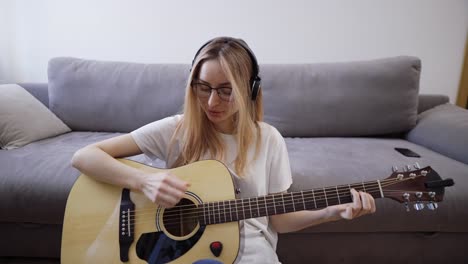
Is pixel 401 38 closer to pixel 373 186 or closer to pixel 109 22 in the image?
pixel 373 186

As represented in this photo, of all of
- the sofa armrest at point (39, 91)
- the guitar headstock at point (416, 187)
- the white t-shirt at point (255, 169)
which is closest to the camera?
the guitar headstock at point (416, 187)

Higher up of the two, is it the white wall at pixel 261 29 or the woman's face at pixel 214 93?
the white wall at pixel 261 29

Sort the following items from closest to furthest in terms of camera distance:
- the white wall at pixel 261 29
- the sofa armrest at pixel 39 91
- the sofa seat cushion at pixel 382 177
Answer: the sofa seat cushion at pixel 382 177, the sofa armrest at pixel 39 91, the white wall at pixel 261 29

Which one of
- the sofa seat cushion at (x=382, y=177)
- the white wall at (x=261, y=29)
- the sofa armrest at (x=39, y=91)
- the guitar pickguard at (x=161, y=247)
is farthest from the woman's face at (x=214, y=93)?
the sofa armrest at (x=39, y=91)

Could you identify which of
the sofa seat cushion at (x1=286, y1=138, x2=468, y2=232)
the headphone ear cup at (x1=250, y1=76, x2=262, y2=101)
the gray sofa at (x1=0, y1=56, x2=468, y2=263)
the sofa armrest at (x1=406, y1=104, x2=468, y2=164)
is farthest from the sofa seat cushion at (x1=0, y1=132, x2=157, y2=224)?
the sofa armrest at (x1=406, y1=104, x2=468, y2=164)

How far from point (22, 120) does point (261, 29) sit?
1.57m

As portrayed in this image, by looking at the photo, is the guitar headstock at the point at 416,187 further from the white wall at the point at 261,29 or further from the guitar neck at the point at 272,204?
the white wall at the point at 261,29

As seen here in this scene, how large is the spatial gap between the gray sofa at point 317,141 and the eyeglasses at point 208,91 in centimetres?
50

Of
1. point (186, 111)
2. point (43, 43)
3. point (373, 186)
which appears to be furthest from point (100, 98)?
point (373, 186)

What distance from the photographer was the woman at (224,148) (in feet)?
2.55

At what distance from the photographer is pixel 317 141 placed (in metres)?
1.56

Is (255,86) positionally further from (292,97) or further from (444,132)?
(444,132)

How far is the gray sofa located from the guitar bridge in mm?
401

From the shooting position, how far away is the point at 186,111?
2.91 feet
